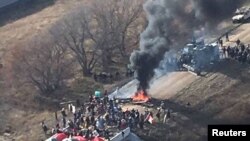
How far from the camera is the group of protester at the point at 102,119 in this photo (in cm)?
4738

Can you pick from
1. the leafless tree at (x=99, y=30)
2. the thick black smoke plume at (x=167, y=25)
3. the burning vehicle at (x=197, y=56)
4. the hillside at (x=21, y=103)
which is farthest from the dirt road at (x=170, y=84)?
the leafless tree at (x=99, y=30)

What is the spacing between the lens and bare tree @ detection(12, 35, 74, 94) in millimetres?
60812

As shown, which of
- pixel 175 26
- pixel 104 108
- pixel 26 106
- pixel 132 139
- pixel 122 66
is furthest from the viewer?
pixel 122 66

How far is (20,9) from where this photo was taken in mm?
85812

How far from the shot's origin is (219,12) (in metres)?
57.1

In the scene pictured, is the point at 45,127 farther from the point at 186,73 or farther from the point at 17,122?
the point at 186,73

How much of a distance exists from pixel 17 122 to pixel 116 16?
1633 centimetres

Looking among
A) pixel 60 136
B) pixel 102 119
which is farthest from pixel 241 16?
pixel 60 136

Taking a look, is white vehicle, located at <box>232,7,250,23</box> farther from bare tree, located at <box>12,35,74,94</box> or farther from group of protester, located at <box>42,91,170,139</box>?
group of protester, located at <box>42,91,170,139</box>

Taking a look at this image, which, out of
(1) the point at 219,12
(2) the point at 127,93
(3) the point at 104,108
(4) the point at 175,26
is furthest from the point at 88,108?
(1) the point at 219,12

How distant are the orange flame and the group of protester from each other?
182cm

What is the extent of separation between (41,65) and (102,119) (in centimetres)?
1470

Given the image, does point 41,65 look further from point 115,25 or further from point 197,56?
point 197,56

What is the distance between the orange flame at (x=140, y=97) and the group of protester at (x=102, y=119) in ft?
5.97
